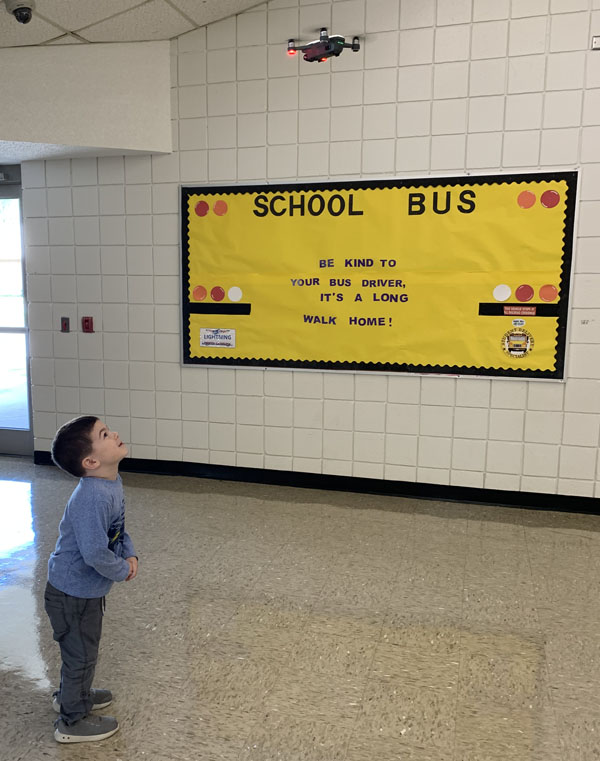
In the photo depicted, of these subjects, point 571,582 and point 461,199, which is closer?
point 571,582

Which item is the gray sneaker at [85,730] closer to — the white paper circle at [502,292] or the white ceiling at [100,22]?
the white paper circle at [502,292]

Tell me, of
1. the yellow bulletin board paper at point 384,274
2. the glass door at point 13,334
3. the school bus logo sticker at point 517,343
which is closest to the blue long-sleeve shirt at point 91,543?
the yellow bulletin board paper at point 384,274

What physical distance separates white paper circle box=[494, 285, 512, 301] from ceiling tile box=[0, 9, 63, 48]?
10.1ft

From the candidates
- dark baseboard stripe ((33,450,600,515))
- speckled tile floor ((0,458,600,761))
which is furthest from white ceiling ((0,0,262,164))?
speckled tile floor ((0,458,600,761))

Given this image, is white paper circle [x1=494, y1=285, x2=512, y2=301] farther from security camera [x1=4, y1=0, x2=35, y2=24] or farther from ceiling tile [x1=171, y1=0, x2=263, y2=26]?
security camera [x1=4, y1=0, x2=35, y2=24]

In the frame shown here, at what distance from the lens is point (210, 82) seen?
437cm

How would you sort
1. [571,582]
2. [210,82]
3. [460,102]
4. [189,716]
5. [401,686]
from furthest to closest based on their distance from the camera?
[210,82], [460,102], [571,582], [401,686], [189,716]

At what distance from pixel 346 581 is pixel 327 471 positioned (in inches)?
55.6

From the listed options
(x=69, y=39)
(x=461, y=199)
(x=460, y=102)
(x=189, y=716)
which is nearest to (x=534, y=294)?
(x=461, y=199)

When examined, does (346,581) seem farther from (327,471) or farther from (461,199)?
(461,199)

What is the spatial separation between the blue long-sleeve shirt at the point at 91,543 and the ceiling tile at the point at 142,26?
3.15 metres

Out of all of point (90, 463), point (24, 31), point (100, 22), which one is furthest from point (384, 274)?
point (90, 463)

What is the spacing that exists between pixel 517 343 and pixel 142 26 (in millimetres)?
3049

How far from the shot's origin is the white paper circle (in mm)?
4019
